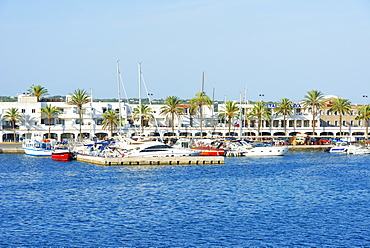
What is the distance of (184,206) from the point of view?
47.1m

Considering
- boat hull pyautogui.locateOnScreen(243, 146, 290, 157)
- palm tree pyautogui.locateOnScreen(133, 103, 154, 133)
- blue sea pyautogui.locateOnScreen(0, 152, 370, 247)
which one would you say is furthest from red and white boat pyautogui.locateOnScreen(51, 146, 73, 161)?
palm tree pyautogui.locateOnScreen(133, 103, 154, 133)

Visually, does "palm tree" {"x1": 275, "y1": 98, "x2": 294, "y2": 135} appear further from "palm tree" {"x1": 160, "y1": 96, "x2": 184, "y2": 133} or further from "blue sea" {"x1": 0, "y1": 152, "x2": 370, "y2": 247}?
"blue sea" {"x1": 0, "y1": 152, "x2": 370, "y2": 247}

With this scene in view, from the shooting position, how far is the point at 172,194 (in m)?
53.7

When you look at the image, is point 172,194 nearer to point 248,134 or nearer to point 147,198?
point 147,198

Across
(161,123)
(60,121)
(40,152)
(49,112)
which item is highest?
(49,112)

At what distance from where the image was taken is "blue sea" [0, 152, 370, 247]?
3625 cm

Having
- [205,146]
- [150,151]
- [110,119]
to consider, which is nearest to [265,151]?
[205,146]

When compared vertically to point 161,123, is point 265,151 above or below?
below

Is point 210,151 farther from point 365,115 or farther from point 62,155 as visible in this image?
point 365,115

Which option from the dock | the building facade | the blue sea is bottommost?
the blue sea

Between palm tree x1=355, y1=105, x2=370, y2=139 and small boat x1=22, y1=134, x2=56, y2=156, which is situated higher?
palm tree x1=355, y1=105, x2=370, y2=139

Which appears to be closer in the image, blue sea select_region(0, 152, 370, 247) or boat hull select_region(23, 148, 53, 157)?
blue sea select_region(0, 152, 370, 247)

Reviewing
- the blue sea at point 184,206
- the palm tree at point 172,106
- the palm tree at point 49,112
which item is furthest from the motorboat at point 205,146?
the palm tree at point 49,112

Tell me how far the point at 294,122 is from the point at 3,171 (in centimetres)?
8447
